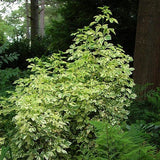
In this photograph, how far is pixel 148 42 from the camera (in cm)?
457

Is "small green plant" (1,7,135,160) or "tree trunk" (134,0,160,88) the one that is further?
"tree trunk" (134,0,160,88)

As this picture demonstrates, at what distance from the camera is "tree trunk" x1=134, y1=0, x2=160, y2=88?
4539mm

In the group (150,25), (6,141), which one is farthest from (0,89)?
(150,25)

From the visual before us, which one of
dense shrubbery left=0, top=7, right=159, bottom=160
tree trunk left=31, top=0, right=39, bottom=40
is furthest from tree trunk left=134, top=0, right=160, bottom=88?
tree trunk left=31, top=0, right=39, bottom=40

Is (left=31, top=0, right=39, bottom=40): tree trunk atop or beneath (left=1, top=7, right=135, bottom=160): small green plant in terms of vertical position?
atop

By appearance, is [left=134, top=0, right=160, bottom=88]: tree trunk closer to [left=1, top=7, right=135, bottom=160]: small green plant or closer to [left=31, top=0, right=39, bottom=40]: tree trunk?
[left=1, top=7, right=135, bottom=160]: small green plant

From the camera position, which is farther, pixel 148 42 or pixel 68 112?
pixel 148 42

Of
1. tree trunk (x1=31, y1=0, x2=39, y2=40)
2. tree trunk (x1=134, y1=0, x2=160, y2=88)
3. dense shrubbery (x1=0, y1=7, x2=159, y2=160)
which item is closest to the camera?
dense shrubbery (x1=0, y1=7, x2=159, y2=160)

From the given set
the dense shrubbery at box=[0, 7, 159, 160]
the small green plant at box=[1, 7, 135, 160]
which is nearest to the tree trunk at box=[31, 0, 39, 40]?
the dense shrubbery at box=[0, 7, 159, 160]

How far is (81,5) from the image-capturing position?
6.36 meters

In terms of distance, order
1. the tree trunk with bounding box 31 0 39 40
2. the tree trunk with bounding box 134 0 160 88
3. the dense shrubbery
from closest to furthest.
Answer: the dense shrubbery → the tree trunk with bounding box 134 0 160 88 → the tree trunk with bounding box 31 0 39 40

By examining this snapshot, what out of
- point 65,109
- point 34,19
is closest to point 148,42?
point 65,109

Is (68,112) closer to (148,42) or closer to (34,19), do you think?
(148,42)

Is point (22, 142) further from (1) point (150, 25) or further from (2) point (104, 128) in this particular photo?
(1) point (150, 25)
